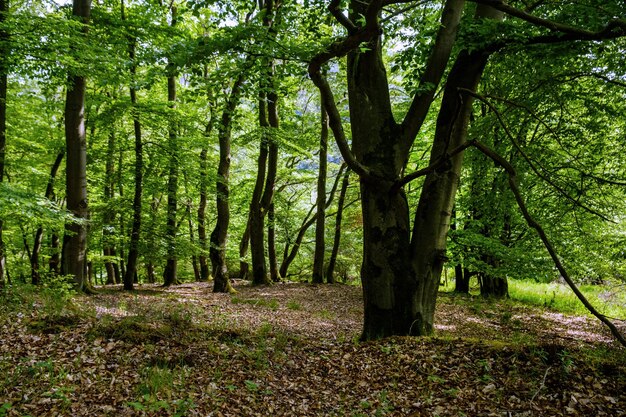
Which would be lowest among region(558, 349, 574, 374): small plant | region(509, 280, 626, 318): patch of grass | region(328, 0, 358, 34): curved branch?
region(509, 280, 626, 318): patch of grass

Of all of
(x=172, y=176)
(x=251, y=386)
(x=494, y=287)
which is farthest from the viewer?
(x=494, y=287)

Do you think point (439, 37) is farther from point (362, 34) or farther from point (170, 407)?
point (170, 407)

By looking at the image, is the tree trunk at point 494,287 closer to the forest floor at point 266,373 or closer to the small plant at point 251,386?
the forest floor at point 266,373

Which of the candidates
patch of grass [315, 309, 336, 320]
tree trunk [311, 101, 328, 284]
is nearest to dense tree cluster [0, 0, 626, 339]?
patch of grass [315, 309, 336, 320]

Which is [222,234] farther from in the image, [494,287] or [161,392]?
[494,287]

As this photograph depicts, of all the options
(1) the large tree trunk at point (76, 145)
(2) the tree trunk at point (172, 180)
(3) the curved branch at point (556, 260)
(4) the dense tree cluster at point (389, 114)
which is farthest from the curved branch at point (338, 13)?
(2) the tree trunk at point (172, 180)

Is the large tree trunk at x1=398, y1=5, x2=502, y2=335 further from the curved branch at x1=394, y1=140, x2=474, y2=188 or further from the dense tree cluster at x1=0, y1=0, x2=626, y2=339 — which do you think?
the curved branch at x1=394, y1=140, x2=474, y2=188

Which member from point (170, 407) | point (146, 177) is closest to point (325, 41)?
point (170, 407)

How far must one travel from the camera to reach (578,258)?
11789mm

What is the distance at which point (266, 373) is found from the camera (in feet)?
16.4

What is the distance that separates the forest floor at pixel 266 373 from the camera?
3.94m

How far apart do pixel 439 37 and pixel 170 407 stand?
6.03m

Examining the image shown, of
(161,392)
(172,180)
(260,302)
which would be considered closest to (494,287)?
(260,302)

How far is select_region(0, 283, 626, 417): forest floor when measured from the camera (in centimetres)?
394
